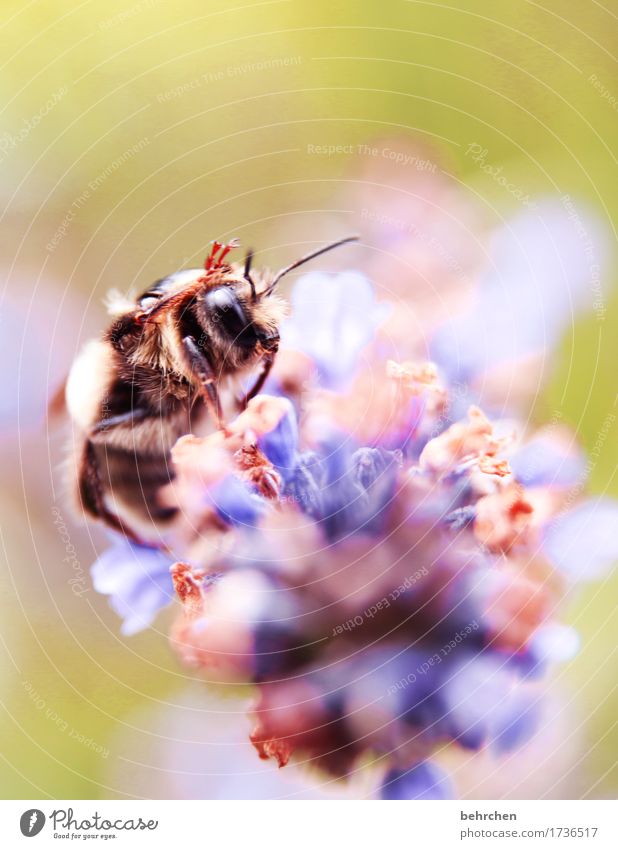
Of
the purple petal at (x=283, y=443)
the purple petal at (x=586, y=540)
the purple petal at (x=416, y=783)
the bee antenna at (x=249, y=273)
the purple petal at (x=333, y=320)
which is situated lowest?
the purple petal at (x=416, y=783)

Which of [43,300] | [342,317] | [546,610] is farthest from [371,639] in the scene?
[43,300]

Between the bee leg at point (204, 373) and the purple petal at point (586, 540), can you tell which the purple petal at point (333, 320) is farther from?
the purple petal at point (586, 540)

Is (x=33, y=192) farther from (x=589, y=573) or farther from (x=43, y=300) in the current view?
(x=589, y=573)

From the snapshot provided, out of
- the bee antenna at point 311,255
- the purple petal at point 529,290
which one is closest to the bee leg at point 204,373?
the bee antenna at point 311,255

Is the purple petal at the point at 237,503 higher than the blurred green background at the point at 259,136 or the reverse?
the reverse

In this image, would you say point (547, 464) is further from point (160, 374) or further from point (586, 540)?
point (160, 374)

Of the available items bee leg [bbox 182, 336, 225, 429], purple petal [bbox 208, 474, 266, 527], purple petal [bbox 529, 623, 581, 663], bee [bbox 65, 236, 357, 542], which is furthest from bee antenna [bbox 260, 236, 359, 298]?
purple petal [bbox 529, 623, 581, 663]

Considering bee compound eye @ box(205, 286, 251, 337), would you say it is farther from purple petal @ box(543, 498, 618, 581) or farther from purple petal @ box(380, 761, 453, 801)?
purple petal @ box(380, 761, 453, 801)
